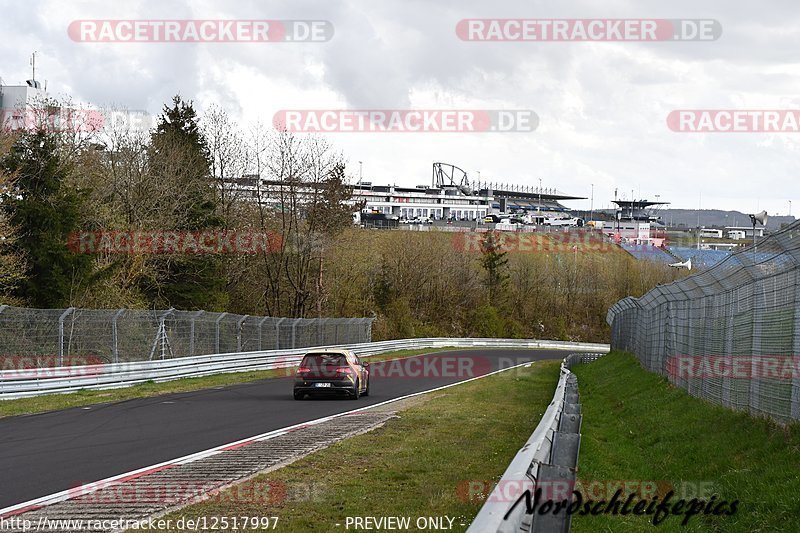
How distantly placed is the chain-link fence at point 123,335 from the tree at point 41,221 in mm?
5867

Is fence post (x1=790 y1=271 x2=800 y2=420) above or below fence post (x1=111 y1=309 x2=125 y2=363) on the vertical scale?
above

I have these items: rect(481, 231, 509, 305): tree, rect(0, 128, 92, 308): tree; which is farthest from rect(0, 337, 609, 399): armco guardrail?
rect(481, 231, 509, 305): tree

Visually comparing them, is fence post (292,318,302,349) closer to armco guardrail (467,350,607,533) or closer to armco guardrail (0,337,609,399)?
armco guardrail (0,337,609,399)

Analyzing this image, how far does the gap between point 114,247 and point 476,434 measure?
3093 cm

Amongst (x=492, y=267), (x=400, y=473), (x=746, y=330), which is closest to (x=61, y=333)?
(x=400, y=473)

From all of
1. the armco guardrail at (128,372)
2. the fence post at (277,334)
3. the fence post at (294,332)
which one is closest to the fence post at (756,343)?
the armco guardrail at (128,372)

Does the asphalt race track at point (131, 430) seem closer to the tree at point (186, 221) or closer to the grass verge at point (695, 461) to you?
the grass verge at point (695, 461)

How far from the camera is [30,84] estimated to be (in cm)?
8588

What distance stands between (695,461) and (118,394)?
1850cm

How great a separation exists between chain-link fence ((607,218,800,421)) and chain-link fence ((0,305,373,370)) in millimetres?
16014

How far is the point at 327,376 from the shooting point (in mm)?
24812

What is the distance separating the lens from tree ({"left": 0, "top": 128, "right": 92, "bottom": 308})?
3612 centimetres

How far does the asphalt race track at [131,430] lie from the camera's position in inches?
434

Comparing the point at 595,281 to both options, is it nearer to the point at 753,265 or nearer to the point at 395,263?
the point at 395,263
